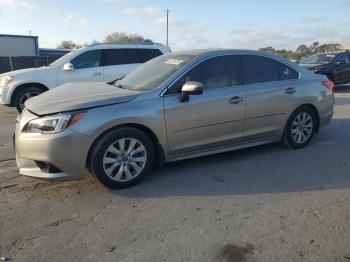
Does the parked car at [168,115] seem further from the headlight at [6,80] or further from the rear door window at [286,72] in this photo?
the headlight at [6,80]

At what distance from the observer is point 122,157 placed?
14.6ft

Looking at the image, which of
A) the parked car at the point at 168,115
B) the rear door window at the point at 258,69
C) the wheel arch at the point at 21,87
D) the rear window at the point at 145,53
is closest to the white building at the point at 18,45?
the rear window at the point at 145,53

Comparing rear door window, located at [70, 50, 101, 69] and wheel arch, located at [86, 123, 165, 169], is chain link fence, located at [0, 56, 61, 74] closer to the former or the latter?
rear door window, located at [70, 50, 101, 69]

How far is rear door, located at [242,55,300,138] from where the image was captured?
17.8 ft

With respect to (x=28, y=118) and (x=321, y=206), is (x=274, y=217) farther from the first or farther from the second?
(x=28, y=118)

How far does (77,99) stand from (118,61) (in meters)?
6.52

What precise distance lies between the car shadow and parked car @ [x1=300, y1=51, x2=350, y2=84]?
9645 mm

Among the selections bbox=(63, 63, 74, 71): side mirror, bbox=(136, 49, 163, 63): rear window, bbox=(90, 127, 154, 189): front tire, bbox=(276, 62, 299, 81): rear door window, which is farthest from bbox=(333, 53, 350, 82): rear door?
bbox=(90, 127, 154, 189): front tire

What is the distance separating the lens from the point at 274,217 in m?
3.76

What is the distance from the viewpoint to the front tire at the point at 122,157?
4.30 meters

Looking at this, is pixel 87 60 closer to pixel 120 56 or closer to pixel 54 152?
pixel 120 56

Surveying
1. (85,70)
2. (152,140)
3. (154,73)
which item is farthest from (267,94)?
(85,70)

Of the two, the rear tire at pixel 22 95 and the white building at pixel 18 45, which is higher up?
the white building at pixel 18 45

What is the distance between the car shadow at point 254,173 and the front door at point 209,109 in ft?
1.21
